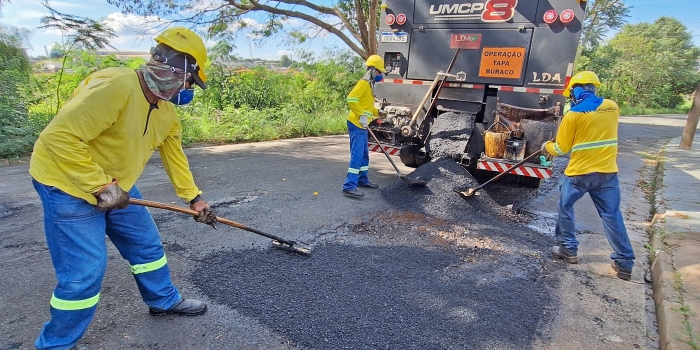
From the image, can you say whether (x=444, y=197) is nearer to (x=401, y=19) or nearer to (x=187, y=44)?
(x=401, y=19)

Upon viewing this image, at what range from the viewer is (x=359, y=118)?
512 cm

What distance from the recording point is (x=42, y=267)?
290 cm

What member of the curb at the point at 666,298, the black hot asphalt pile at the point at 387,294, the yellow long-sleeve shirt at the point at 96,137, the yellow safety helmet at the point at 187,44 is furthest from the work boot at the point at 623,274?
the yellow long-sleeve shirt at the point at 96,137

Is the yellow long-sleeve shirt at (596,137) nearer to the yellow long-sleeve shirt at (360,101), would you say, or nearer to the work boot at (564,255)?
the work boot at (564,255)

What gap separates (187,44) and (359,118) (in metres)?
3.25

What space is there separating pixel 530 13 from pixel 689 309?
3.95 meters

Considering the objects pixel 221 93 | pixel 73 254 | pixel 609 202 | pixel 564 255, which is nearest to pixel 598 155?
pixel 609 202

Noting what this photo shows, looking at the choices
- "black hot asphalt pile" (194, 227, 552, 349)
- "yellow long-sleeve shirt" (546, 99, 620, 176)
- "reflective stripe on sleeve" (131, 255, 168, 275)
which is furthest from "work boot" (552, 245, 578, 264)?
"reflective stripe on sleeve" (131, 255, 168, 275)

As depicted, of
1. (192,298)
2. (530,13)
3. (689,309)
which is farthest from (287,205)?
(530,13)

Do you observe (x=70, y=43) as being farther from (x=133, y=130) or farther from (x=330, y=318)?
(x=330, y=318)

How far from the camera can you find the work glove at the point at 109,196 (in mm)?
1788

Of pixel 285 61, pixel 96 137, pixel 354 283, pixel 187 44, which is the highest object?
pixel 285 61

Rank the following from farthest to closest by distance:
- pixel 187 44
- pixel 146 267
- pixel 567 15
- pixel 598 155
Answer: pixel 567 15, pixel 598 155, pixel 146 267, pixel 187 44

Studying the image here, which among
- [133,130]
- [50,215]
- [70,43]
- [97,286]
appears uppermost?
[70,43]
